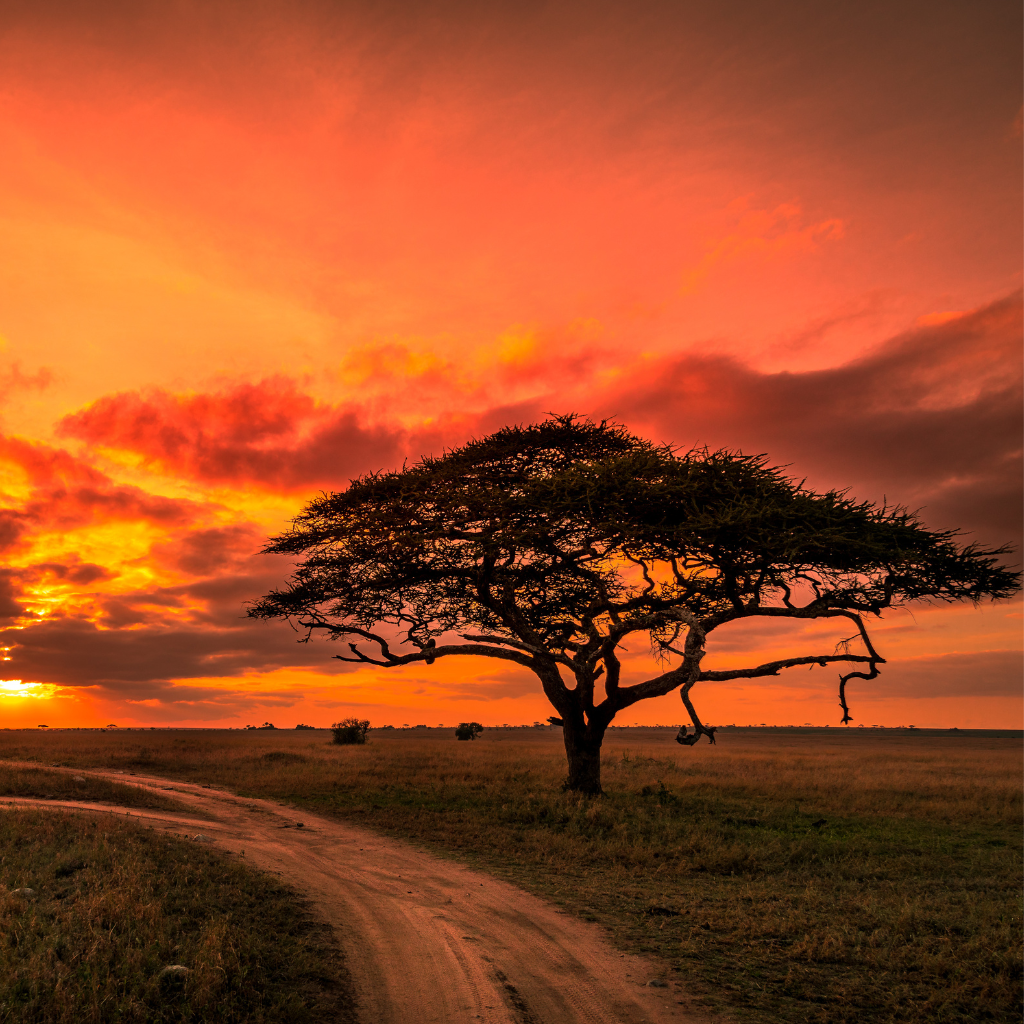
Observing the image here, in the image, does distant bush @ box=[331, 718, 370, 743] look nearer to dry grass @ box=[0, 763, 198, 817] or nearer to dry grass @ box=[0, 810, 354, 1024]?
dry grass @ box=[0, 763, 198, 817]

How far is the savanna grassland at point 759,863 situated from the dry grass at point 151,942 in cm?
450

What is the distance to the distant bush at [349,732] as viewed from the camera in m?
52.8

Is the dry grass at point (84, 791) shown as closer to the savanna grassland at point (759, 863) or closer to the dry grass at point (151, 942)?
the savanna grassland at point (759, 863)

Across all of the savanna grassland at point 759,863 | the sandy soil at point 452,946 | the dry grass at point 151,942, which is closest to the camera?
the dry grass at point 151,942

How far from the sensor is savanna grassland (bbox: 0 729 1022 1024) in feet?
28.9

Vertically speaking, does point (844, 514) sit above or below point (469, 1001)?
above

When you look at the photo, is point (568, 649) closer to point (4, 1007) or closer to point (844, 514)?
point (844, 514)

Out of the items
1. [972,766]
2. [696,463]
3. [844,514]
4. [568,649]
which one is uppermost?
[696,463]

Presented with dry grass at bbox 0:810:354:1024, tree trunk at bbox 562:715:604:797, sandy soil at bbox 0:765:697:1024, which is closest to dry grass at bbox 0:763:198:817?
sandy soil at bbox 0:765:697:1024

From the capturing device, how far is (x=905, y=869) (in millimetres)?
15531

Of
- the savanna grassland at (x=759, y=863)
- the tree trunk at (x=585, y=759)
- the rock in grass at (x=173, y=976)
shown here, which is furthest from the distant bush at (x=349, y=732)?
the rock in grass at (x=173, y=976)

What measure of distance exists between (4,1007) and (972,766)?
50329 millimetres

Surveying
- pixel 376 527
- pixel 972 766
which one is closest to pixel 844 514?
pixel 376 527

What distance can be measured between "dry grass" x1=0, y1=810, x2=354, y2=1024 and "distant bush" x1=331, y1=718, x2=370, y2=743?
136 feet
